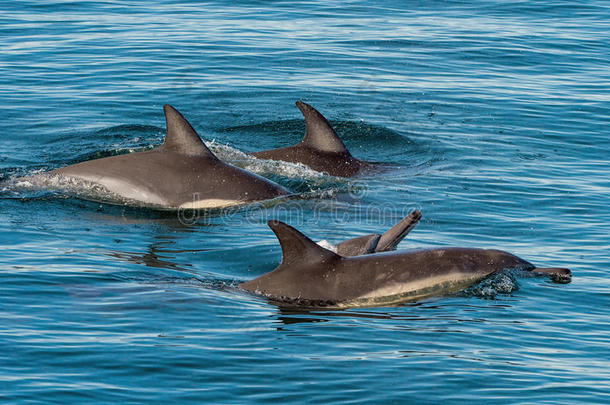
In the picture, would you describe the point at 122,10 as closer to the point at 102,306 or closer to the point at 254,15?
the point at 254,15

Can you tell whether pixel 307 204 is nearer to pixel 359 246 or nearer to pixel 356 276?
pixel 359 246

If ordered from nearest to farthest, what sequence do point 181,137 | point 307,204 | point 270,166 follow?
point 181,137
point 307,204
point 270,166

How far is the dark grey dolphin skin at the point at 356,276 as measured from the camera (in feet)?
35.2

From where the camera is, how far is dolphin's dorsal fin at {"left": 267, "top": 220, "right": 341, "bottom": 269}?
10.3 meters

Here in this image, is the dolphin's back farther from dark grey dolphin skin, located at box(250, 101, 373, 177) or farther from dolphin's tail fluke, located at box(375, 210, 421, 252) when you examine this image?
dark grey dolphin skin, located at box(250, 101, 373, 177)

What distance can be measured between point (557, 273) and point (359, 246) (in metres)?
2.45

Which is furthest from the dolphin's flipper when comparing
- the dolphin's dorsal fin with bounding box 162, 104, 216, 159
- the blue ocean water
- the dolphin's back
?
the dolphin's dorsal fin with bounding box 162, 104, 216, 159

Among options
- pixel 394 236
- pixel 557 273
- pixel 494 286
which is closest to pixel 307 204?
pixel 394 236

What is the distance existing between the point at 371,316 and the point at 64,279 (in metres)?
3.74

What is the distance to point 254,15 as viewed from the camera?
34.3 metres

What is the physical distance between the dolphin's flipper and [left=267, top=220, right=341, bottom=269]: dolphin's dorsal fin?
758mm

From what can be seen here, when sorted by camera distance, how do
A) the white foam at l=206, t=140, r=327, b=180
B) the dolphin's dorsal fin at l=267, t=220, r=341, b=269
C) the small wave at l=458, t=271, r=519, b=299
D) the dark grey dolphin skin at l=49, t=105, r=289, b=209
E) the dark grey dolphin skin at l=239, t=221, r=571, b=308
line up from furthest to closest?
1. the white foam at l=206, t=140, r=327, b=180
2. the dark grey dolphin skin at l=49, t=105, r=289, b=209
3. the small wave at l=458, t=271, r=519, b=299
4. the dark grey dolphin skin at l=239, t=221, r=571, b=308
5. the dolphin's dorsal fin at l=267, t=220, r=341, b=269

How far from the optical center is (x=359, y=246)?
11.8 m

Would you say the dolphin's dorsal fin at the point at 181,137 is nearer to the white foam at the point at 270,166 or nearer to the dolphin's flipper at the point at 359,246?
the white foam at the point at 270,166
